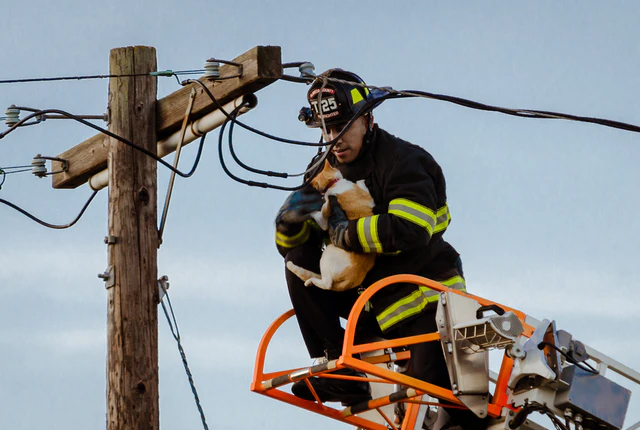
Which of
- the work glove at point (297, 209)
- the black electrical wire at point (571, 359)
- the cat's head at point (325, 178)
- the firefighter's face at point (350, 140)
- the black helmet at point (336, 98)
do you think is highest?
the black helmet at point (336, 98)

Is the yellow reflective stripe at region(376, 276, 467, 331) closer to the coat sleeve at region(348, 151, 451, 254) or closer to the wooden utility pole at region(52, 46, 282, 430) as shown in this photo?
the coat sleeve at region(348, 151, 451, 254)

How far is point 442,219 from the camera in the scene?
1095 centimetres

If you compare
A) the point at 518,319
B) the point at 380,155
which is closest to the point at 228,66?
the point at 380,155

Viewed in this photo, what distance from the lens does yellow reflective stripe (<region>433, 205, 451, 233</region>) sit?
1091 cm

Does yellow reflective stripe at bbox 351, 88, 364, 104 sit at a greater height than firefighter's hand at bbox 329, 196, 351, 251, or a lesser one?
greater

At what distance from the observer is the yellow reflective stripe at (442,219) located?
10.9 meters

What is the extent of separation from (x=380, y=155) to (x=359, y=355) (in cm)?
155

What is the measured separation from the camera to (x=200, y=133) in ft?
35.9

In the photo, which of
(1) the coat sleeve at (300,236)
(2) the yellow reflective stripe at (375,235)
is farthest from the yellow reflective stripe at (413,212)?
(1) the coat sleeve at (300,236)

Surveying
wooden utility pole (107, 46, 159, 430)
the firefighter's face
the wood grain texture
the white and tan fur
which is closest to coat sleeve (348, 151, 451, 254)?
the white and tan fur

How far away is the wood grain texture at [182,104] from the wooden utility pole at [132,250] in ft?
0.47

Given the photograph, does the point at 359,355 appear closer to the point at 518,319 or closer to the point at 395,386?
the point at 395,386

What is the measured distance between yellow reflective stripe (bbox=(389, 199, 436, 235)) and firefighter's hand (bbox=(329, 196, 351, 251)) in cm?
38

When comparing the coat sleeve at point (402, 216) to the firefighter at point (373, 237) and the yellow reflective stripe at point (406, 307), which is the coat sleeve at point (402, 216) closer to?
the firefighter at point (373, 237)
